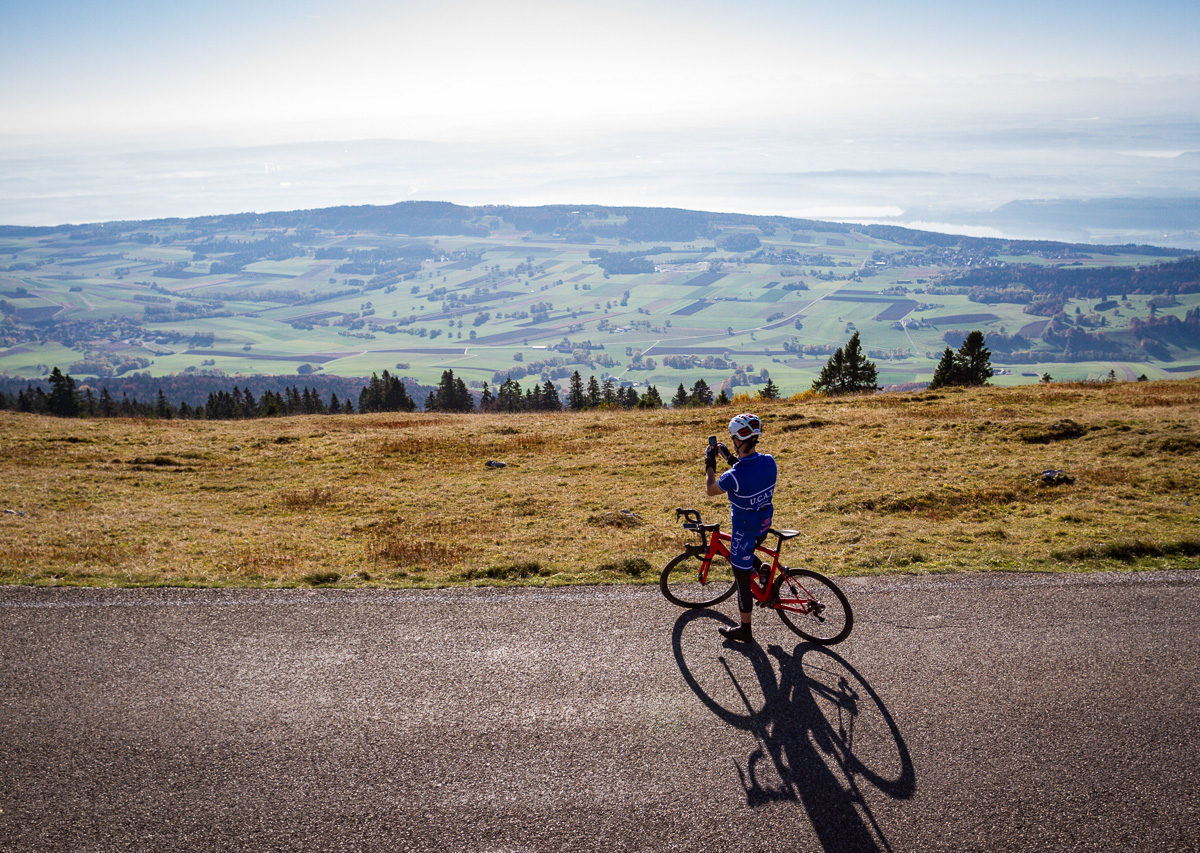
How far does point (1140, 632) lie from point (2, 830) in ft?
45.3

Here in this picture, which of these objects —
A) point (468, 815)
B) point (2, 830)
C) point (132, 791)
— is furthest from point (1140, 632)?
point (2, 830)

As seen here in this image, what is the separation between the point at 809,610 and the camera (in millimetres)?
8938

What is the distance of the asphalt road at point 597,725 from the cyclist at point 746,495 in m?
0.90

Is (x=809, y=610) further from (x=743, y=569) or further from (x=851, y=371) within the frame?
(x=851, y=371)

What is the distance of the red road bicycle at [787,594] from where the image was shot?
29.3 feet

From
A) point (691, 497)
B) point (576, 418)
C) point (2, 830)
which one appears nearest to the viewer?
point (2, 830)

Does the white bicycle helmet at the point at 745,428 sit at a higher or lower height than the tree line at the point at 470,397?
higher

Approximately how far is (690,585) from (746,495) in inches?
107

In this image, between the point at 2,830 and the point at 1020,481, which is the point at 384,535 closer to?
the point at 2,830

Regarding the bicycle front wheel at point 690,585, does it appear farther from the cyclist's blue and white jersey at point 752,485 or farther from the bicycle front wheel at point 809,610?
the cyclist's blue and white jersey at point 752,485

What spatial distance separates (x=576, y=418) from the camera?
36812mm

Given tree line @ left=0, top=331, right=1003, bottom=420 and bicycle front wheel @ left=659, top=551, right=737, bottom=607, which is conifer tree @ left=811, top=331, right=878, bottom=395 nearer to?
tree line @ left=0, top=331, right=1003, bottom=420

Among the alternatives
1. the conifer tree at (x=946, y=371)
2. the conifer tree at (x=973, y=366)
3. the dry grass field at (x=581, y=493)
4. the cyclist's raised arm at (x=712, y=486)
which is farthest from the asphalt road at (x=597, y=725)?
the conifer tree at (x=946, y=371)

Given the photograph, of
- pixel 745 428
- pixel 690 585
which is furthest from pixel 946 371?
pixel 745 428
